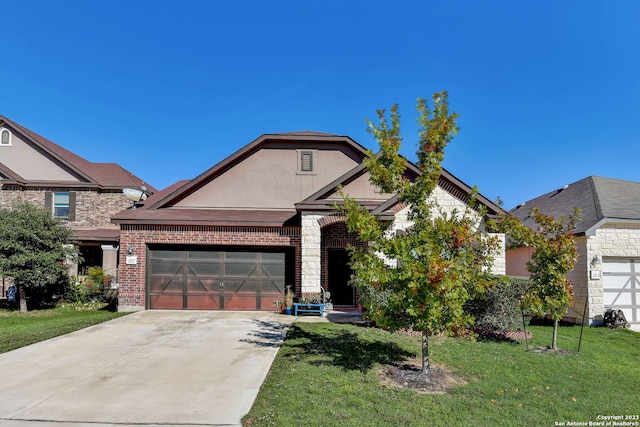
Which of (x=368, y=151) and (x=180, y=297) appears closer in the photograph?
(x=368, y=151)

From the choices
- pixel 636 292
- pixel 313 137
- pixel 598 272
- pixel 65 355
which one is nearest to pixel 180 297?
pixel 65 355

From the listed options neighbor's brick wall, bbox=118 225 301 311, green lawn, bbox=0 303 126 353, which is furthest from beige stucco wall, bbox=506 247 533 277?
green lawn, bbox=0 303 126 353

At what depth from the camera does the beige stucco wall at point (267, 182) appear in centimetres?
1636

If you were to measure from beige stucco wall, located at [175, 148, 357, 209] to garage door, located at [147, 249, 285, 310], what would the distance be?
267cm

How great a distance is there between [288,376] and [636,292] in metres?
14.6

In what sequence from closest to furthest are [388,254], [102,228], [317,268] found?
[388,254] → [317,268] → [102,228]

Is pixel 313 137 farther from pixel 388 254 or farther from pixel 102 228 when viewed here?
pixel 102 228

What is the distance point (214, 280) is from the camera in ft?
47.2

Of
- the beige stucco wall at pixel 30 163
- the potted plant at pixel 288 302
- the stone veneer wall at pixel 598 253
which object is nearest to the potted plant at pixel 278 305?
the potted plant at pixel 288 302

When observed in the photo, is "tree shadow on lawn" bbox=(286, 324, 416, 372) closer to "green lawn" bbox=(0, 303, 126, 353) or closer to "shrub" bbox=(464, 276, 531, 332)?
"shrub" bbox=(464, 276, 531, 332)

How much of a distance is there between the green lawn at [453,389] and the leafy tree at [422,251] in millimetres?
1148

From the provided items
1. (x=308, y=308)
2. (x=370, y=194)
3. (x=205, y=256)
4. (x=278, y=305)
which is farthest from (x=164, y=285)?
(x=370, y=194)

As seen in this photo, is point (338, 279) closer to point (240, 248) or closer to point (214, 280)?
point (240, 248)

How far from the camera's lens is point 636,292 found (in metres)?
14.4
